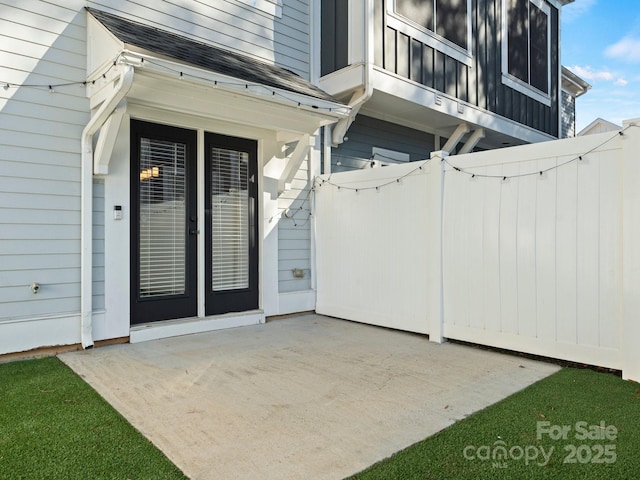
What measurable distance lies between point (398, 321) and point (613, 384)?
1.96 meters

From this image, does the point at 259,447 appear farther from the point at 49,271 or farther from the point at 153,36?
the point at 153,36

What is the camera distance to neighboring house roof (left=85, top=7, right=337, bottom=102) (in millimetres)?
3479

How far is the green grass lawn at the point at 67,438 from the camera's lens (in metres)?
1.87

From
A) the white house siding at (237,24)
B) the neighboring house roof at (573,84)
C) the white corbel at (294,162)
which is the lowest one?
the white corbel at (294,162)

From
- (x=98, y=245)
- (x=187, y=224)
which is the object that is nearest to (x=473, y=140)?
(x=187, y=224)

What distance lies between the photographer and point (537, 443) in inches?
83.0

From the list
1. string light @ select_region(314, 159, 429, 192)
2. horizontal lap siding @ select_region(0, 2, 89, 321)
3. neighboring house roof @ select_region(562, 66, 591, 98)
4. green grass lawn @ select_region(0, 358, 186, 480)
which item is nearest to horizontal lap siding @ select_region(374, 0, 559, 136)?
string light @ select_region(314, 159, 429, 192)

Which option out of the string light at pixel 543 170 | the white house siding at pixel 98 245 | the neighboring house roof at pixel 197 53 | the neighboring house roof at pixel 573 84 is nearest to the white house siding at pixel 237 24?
the neighboring house roof at pixel 197 53

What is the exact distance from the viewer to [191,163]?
4504mm

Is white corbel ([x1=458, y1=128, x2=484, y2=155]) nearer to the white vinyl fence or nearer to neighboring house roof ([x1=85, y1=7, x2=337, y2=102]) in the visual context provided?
the white vinyl fence

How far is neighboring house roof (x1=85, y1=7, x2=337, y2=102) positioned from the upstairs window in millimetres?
1802

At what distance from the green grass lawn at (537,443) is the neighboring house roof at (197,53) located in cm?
308

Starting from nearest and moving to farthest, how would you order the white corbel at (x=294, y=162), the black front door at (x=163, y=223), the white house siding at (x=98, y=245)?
the white house siding at (x=98, y=245)
the black front door at (x=163, y=223)
the white corbel at (x=294, y=162)

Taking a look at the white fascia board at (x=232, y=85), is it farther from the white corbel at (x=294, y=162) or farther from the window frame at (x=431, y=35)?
the window frame at (x=431, y=35)
